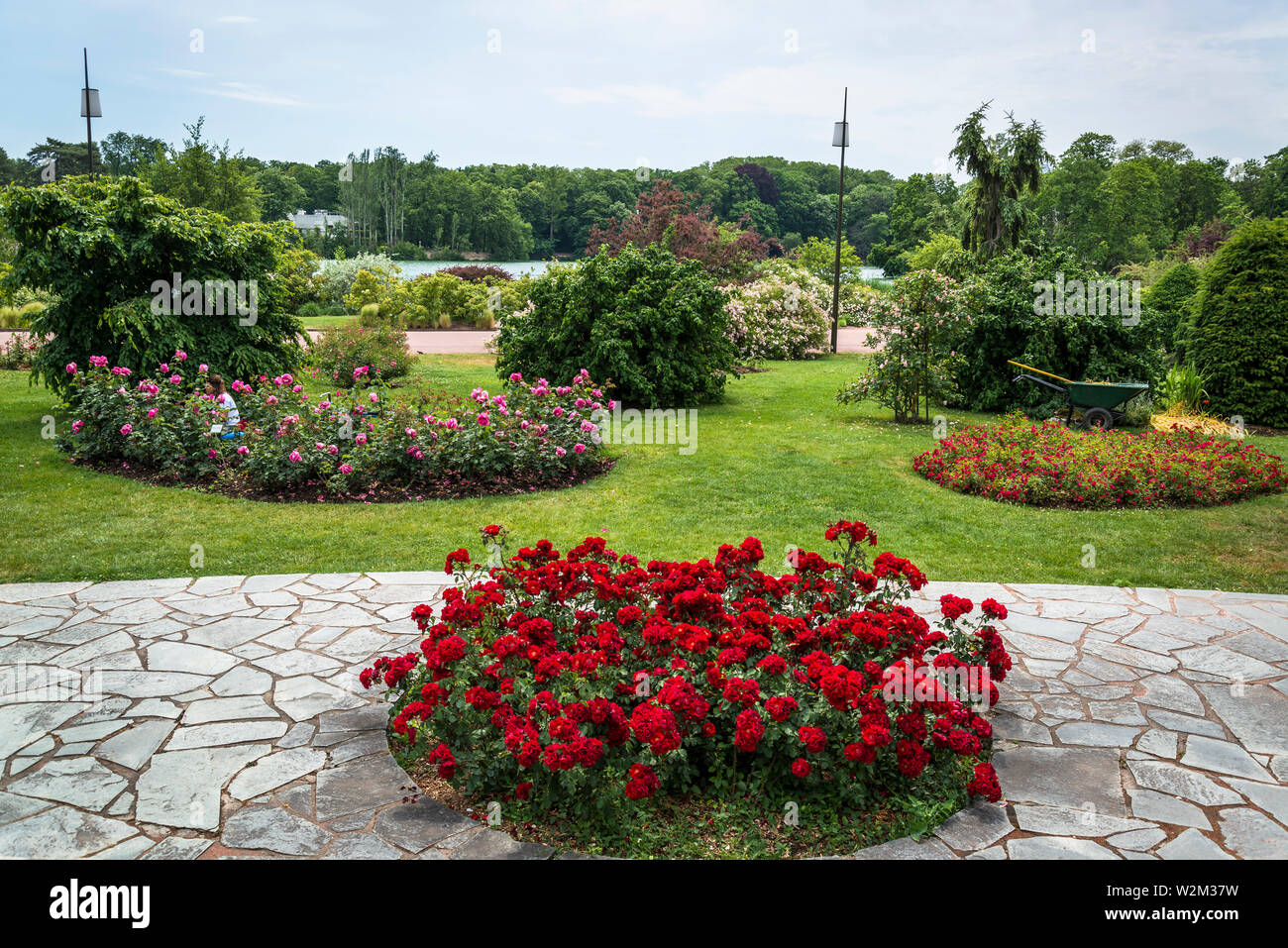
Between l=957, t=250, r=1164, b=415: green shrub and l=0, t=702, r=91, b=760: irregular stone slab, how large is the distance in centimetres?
1110

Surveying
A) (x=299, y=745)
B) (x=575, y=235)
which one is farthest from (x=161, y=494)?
(x=575, y=235)

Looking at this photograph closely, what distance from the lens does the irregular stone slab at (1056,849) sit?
114 inches

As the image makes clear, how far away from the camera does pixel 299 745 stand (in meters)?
3.60

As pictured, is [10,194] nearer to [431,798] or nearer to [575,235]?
[431,798]

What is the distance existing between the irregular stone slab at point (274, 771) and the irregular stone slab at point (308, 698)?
1.06 feet

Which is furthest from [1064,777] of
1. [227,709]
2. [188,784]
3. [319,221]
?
[319,221]

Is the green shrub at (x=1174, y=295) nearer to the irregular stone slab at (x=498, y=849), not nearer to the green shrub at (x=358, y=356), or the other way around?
the green shrub at (x=358, y=356)

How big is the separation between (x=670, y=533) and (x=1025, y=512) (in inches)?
128

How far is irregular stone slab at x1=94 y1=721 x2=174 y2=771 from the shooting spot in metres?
3.47

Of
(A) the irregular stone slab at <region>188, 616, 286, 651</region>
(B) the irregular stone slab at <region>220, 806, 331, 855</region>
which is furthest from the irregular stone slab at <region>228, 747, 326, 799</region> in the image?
(A) the irregular stone slab at <region>188, 616, 286, 651</region>

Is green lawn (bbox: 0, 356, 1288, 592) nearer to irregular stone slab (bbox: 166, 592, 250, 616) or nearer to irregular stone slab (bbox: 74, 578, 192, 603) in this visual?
irregular stone slab (bbox: 74, 578, 192, 603)

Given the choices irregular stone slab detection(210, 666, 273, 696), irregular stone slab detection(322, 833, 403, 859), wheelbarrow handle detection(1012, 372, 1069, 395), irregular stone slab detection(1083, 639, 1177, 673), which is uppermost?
wheelbarrow handle detection(1012, 372, 1069, 395)

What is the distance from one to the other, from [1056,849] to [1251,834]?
29.4 inches

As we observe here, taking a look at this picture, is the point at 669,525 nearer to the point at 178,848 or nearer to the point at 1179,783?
the point at 1179,783
